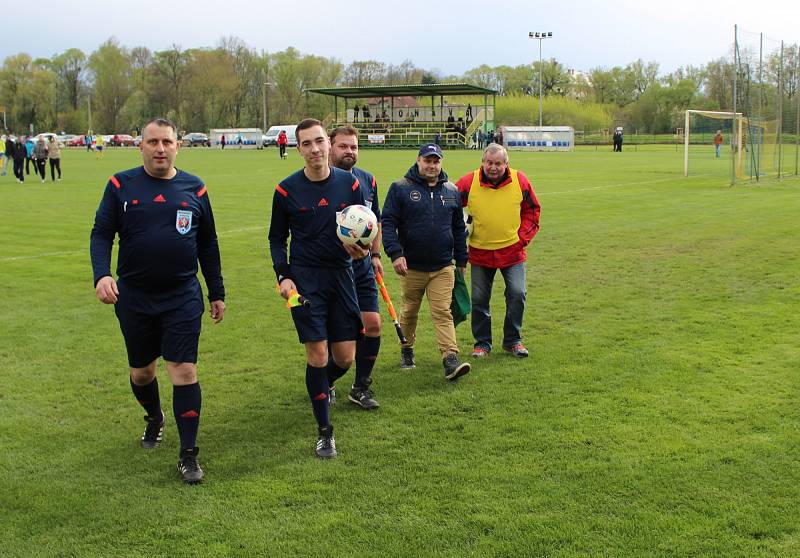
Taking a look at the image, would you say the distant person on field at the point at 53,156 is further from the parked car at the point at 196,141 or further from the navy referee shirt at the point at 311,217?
the parked car at the point at 196,141

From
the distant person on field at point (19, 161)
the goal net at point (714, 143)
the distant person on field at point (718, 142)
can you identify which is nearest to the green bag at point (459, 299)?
the goal net at point (714, 143)

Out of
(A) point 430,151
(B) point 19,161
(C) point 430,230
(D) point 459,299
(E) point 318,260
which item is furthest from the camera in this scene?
(B) point 19,161

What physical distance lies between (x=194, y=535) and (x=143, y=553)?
0.86ft

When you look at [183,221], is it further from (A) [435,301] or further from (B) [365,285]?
→ (A) [435,301]

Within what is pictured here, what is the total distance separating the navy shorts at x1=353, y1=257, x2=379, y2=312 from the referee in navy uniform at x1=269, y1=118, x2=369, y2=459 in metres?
0.51

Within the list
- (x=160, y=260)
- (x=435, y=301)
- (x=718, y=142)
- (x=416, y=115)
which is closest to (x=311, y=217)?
(x=160, y=260)

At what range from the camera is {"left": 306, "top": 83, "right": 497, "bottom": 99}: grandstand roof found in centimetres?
6744

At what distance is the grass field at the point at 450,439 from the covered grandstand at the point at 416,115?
57.8m

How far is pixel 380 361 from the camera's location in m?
7.43

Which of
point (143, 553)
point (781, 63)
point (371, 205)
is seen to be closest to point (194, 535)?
point (143, 553)

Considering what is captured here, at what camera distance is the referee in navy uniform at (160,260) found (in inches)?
188

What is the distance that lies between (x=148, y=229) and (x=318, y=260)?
1.10m

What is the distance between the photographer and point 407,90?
7044 centimetres

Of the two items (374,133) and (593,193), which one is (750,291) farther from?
(374,133)
